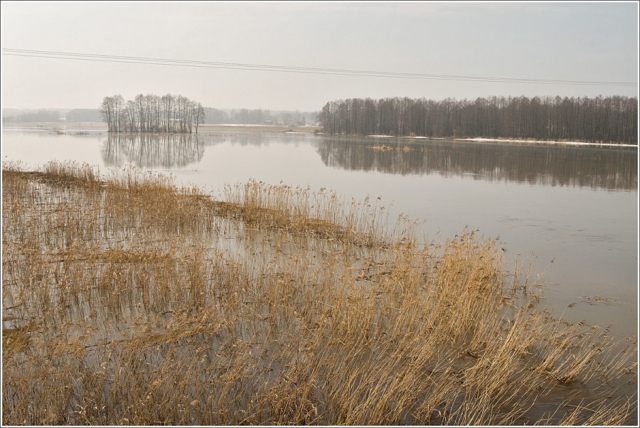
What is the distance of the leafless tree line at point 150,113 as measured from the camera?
306 ft

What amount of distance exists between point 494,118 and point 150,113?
231 ft

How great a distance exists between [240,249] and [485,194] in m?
12.1

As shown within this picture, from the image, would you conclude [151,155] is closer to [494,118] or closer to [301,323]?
[301,323]

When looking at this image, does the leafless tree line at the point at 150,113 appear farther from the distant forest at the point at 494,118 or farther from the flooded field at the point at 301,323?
the flooded field at the point at 301,323

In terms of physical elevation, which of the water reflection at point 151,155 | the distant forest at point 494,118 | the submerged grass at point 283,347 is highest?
the distant forest at point 494,118

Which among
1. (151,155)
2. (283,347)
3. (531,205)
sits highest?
(151,155)

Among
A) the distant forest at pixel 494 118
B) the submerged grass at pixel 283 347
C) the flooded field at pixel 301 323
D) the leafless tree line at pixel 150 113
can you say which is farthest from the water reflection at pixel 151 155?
the distant forest at pixel 494 118

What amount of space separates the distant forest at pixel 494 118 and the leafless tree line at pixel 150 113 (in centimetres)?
3362

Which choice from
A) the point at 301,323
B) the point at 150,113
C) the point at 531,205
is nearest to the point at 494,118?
the point at 150,113

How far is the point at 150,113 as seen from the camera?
103875mm

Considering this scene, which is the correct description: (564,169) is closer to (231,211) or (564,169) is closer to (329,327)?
(231,211)

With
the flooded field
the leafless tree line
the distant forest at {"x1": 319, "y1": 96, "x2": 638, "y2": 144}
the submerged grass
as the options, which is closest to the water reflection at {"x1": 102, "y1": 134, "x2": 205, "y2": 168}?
the flooded field

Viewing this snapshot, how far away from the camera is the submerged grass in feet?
12.6

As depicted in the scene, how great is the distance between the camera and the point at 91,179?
15.6 metres
